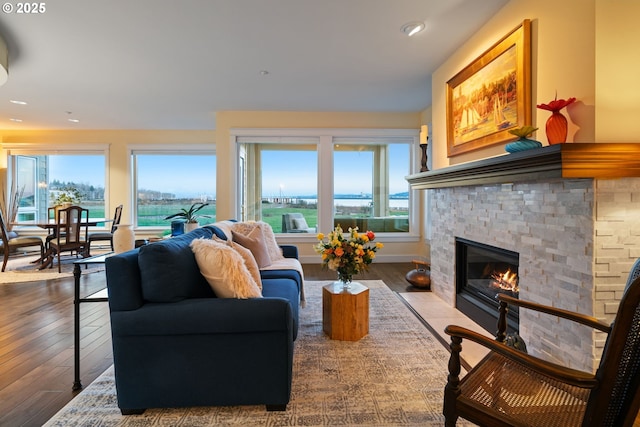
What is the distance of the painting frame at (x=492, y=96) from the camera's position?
2.26m

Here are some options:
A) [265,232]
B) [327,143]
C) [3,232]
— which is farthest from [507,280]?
[3,232]

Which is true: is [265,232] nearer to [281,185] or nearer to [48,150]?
[281,185]

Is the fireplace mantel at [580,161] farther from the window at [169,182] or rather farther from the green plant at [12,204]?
the green plant at [12,204]

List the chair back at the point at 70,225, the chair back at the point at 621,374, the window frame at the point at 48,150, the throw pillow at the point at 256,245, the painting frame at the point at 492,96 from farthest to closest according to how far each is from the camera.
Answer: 1. the window frame at the point at 48,150
2. the chair back at the point at 70,225
3. the throw pillow at the point at 256,245
4. the painting frame at the point at 492,96
5. the chair back at the point at 621,374

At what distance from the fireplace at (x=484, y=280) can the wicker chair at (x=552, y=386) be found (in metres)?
1.18

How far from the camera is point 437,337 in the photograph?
105 inches

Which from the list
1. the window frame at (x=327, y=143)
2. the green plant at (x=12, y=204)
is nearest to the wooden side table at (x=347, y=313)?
the window frame at (x=327, y=143)

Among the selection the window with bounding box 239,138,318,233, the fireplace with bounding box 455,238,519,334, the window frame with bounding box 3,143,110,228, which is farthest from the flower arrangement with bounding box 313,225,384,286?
the window frame with bounding box 3,143,110,228

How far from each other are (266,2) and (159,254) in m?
2.05

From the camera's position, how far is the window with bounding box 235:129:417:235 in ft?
18.8

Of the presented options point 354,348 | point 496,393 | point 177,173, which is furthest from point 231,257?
point 177,173

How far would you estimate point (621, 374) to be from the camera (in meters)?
0.97

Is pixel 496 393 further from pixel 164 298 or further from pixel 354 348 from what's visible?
pixel 164 298

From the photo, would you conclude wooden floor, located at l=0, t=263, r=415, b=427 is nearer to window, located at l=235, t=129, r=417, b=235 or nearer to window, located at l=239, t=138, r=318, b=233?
window, located at l=235, t=129, r=417, b=235
